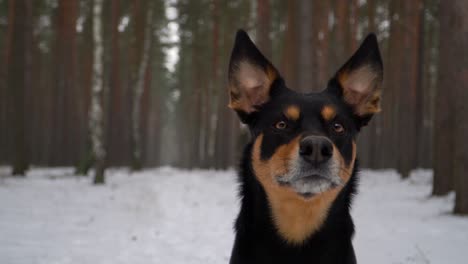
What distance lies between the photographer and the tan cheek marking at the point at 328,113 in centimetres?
383

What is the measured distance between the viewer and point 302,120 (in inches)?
149

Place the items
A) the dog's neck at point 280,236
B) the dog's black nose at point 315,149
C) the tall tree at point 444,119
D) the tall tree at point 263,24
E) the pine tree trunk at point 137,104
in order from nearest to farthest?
the dog's black nose at point 315,149, the dog's neck at point 280,236, the tall tree at point 444,119, the tall tree at point 263,24, the pine tree trunk at point 137,104

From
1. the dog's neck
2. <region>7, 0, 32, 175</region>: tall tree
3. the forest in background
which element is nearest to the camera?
the dog's neck

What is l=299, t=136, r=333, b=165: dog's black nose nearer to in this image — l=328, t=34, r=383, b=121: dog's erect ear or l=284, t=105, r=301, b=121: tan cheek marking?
l=284, t=105, r=301, b=121: tan cheek marking

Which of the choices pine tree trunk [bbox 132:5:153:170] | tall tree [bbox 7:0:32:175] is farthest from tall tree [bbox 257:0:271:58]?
tall tree [bbox 7:0:32:175]

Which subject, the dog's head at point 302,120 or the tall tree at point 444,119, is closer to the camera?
the dog's head at point 302,120

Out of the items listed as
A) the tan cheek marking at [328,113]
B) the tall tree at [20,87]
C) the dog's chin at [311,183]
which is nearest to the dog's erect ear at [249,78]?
the tan cheek marking at [328,113]

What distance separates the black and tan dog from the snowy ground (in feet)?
8.48

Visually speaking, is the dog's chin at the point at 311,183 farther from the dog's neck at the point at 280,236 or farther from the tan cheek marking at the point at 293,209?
the dog's neck at the point at 280,236

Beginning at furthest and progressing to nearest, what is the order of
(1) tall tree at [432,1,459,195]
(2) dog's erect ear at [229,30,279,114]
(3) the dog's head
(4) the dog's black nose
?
(1) tall tree at [432,1,459,195], (2) dog's erect ear at [229,30,279,114], (3) the dog's head, (4) the dog's black nose

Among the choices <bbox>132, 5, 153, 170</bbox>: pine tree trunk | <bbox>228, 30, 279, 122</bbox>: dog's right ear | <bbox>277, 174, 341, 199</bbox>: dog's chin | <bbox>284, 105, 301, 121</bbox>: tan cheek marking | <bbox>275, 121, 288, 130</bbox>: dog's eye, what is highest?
<bbox>228, 30, 279, 122</bbox>: dog's right ear

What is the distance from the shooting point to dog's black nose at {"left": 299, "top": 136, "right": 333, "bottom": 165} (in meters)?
3.38

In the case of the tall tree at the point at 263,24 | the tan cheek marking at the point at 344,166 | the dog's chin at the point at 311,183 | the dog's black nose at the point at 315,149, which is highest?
the tall tree at the point at 263,24

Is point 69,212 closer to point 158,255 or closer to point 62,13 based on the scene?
point 158,255
